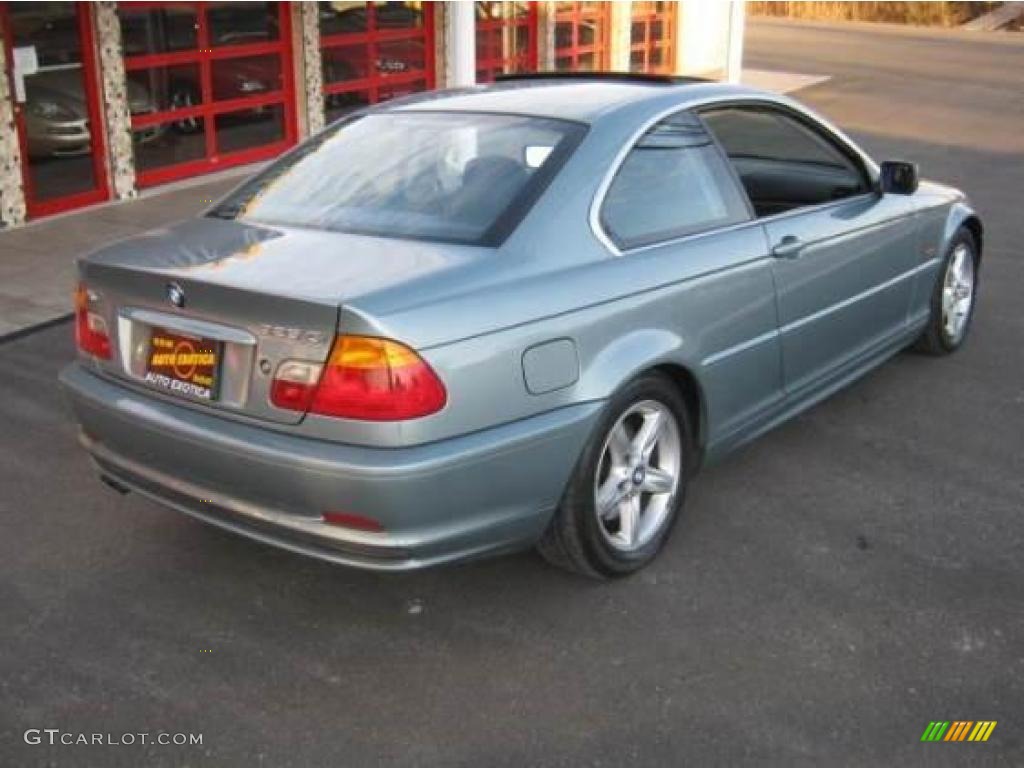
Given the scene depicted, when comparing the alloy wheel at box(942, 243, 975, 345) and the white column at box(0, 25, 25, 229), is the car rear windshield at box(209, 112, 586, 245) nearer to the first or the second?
the alloy wheel at box(942, 243, 975, 345)

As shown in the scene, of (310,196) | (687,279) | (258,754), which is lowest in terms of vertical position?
(258,754)

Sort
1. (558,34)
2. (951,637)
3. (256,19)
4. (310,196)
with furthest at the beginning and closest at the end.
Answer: (558,34) < (256,19) < (310,196) < (951,637)

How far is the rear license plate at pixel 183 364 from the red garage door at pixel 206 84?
7.68 m

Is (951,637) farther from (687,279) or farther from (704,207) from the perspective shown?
(704,207)

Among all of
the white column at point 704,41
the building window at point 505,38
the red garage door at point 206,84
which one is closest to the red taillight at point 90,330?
the red garage door at point 206,84

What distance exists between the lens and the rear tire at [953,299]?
18.6ft

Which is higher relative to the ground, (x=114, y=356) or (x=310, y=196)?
(x=310, y=196)

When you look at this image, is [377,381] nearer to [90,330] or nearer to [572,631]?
[572,631]

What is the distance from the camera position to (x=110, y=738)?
2.94 m

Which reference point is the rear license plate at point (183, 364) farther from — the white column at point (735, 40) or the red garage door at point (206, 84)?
the white column at point (735, 40)

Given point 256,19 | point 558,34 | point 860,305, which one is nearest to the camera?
point 860,305

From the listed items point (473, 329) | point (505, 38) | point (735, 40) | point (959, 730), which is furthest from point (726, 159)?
point (735, 40)

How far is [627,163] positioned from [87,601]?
2263mm

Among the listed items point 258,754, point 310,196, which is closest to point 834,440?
point 310,196
